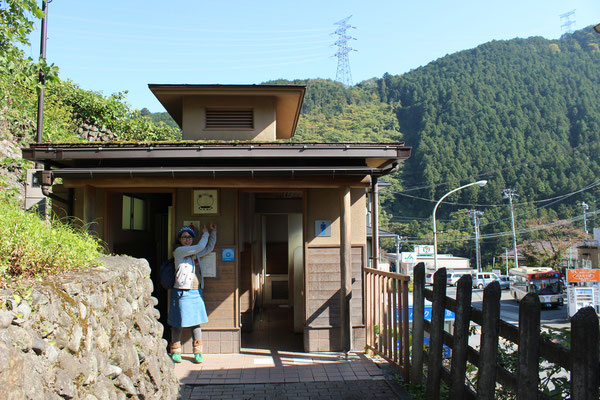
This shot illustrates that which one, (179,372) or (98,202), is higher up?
(98,202)

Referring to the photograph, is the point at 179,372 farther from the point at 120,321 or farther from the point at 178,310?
the point at 120,321

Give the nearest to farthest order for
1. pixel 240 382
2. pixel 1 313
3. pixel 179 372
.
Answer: pixel 1 313 → pixel 240 382 → pixel 179 372

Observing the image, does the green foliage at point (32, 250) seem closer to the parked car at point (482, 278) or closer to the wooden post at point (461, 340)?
the wooden post at point (461, 340)

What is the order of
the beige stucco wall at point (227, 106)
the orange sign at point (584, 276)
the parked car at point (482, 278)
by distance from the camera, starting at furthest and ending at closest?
the parked car at point (482, 278) < the orange sign at point (584, 276) < the beige stucco wall at point (227, 106)

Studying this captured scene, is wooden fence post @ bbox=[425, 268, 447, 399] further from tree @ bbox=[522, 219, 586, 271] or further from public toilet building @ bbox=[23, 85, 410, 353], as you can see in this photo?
tree @ bbox=[522, 219, 586, 271]

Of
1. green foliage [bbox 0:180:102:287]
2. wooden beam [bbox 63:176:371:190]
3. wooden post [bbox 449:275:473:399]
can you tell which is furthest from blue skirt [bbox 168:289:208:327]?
wooden post [bbox 449:275:473:399]

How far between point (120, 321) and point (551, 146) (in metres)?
90.1

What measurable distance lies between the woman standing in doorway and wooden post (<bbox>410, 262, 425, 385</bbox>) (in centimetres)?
291

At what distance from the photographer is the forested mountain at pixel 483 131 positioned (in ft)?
245

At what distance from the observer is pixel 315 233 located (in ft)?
23.9

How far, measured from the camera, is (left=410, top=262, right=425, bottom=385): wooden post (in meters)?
5.14

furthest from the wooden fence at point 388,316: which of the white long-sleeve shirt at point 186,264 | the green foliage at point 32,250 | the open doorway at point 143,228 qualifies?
the green foliage at point 32,250

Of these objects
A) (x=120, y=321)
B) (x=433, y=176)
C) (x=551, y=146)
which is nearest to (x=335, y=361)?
(x=120, y=321)

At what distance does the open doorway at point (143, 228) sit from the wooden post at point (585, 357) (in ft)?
19.0
